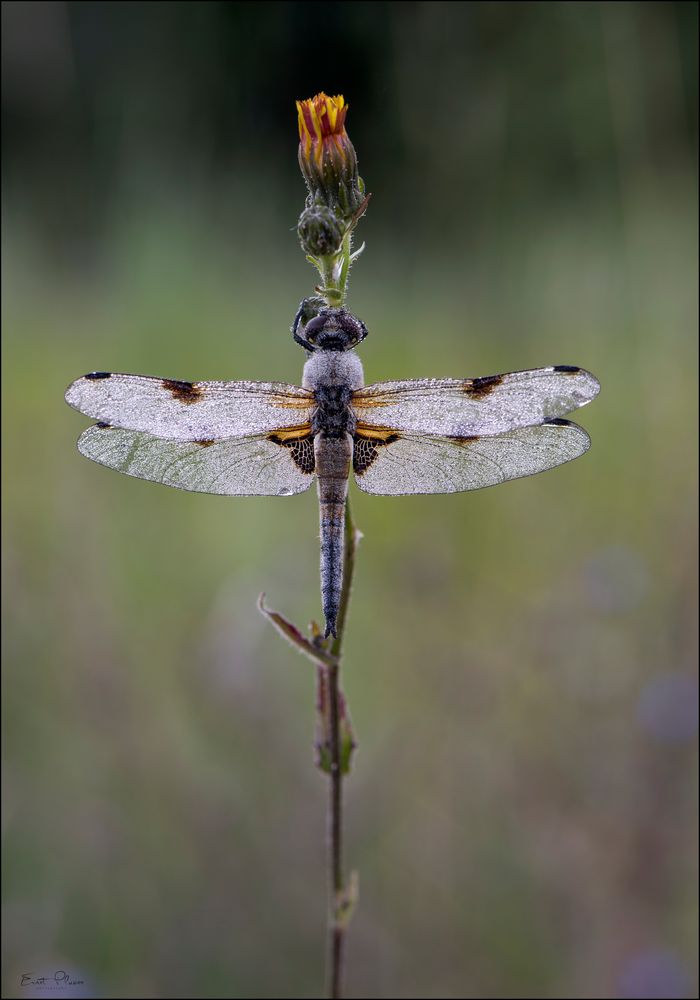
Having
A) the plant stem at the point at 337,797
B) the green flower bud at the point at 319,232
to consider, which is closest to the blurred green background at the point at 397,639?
the plant stem at the point at 337,797

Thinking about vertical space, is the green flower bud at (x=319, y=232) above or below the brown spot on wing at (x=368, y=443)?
above

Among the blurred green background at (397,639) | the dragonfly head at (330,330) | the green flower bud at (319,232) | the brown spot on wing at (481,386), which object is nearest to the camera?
the green flower bud at (319,232)

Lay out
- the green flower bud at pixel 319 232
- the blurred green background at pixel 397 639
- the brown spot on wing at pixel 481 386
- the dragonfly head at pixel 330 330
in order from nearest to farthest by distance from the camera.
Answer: the green flower bud at pixel 319 232
the dragonfly head at pixel 330 330
the brown spot on wing at pixel 481 386
the blurred green background at pixel 397 639

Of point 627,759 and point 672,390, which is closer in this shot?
point 627,759

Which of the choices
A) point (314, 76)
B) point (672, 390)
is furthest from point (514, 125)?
point (672, 390)

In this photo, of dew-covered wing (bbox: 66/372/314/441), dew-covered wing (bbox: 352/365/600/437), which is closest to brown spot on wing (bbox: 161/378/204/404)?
dew-covered wing (bbox: 66/372/314/441)

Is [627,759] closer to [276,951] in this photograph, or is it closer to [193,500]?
[276,951]

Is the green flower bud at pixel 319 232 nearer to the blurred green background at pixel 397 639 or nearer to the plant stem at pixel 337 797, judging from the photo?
the plant stem at pixel 337 797

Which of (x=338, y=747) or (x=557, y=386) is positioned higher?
(x=557, y=386)
